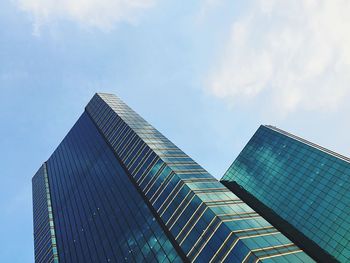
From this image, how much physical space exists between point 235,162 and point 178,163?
58896 millimetres

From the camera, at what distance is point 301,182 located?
10675cm

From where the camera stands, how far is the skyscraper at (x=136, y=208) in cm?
5397

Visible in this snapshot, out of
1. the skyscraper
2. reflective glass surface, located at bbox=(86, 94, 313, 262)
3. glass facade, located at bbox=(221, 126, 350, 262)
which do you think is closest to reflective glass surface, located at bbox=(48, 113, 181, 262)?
the skyscraper

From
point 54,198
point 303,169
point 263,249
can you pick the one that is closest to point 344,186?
point 303,169

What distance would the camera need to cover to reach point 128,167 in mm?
94625

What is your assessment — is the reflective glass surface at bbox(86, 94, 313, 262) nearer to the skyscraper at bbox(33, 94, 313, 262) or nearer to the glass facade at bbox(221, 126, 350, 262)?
the skyscraper at bbox(33, 94, 313, 262)

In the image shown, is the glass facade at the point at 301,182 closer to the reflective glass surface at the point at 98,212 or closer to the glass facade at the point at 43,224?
the reflective glass surface at the point at 98,212

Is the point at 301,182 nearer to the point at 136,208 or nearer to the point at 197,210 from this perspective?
the point at 136,208

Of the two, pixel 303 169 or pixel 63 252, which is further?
pixel 303 169

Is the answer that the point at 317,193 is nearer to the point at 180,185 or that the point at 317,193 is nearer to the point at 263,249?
the point at 180,185

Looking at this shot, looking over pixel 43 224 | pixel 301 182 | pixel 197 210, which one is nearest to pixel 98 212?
pixel 197 210

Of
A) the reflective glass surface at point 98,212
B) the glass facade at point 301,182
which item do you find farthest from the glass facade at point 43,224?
the glass facade at point 301,182

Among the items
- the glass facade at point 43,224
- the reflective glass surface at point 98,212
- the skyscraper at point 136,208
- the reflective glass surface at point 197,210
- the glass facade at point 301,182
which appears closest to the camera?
the reflective glass surface at point 197,210

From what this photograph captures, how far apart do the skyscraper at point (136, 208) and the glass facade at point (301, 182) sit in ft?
116
